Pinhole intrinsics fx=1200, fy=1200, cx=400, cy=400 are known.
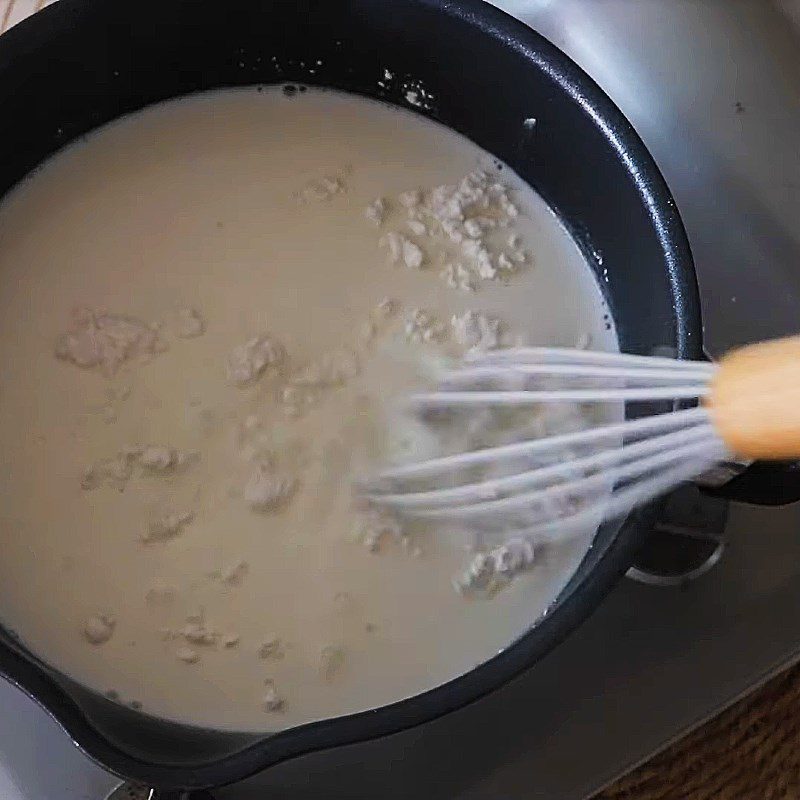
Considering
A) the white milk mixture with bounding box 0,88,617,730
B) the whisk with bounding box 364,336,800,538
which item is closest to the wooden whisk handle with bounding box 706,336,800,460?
the whisk with bounding box 364,336,800,538

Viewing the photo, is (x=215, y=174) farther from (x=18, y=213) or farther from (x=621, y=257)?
(x=621, y=257)

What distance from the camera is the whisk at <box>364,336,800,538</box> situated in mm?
505

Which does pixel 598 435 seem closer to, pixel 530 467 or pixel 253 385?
pixel 530 467

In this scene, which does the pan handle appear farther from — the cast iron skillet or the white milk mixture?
the white milk mixture

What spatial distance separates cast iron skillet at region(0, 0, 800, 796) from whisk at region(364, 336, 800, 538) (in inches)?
1.6

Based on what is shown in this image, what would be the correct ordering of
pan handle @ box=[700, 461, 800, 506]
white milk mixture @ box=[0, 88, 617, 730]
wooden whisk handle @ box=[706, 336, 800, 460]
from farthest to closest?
white milk mixture @ box=[0, 88, 617, 730] < pan handle @ box=[700, 461, 800, 506] < wooden whisk handle @ box=[706, 336, 800, 460]

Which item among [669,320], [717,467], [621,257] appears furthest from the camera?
[621,257]

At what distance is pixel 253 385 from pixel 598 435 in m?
0.28


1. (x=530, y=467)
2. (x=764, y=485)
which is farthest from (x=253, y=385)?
(x=764, y=485)

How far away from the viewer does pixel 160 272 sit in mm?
892

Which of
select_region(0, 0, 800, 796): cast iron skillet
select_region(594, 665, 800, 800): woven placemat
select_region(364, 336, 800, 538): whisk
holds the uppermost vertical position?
select_region(0, 0, 800, 796): cast iron skillet

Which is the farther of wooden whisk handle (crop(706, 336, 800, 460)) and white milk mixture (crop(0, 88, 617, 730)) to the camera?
white milk mixture (crop(0, 88, 617, 730))

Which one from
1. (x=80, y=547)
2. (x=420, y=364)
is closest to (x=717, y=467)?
(x=420, y=364)

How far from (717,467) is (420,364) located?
270mm
